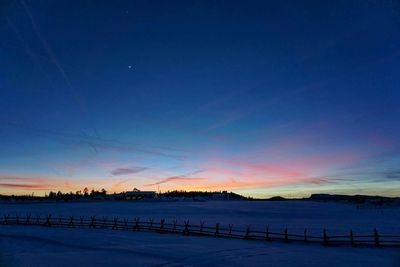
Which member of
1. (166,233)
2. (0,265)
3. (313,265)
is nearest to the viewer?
(0,265)

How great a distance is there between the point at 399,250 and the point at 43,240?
97.8 feet

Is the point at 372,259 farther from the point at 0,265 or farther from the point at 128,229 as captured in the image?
the point at 128,229

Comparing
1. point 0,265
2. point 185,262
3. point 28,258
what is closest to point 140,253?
point 185,262

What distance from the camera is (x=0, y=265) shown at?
19766 millimetres

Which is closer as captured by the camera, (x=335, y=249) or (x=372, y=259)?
(x=372, y=259)

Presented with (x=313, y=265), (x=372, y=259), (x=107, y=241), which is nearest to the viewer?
(x=313, y=265)

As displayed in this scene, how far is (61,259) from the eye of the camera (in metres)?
22.2

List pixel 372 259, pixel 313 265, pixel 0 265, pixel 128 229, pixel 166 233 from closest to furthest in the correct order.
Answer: pixel 0 265
pixel 313 265
pixel 372 259
pixel 166 233
pixel 128 229

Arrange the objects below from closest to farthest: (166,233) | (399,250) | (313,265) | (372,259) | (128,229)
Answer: (313,265) → (372,259) → (399,250) → (166,233) → (128,229)

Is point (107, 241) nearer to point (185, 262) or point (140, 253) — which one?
point (140, 253)

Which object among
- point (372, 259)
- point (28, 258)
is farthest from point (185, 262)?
point (372, 259)

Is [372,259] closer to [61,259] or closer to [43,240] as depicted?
[61,259]

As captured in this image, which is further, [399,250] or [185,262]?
[399,250]

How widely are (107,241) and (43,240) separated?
5810 mm
